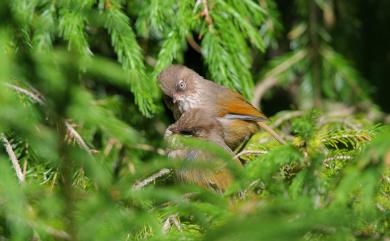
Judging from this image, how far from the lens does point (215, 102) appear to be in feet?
11.8

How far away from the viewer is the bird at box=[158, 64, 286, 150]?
137 inches

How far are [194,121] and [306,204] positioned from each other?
59.0 inches

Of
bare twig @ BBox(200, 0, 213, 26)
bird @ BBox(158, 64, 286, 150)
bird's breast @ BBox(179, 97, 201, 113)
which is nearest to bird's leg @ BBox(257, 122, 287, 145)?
bird @ BBox(158, 64, 286, 150)

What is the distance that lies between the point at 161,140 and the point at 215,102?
1.36m

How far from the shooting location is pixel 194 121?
9.87ft

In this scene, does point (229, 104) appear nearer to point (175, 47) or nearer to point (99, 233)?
point (175, 47)

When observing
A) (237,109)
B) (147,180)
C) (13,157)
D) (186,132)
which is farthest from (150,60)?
(13,157)

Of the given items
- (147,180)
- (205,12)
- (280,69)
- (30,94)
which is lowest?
(280,69)

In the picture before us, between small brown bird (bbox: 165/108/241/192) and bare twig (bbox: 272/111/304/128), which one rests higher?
small brown bird (bbox: 165/108/241/192)

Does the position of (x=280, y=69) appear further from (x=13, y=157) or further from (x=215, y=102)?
(x=13, y=157)

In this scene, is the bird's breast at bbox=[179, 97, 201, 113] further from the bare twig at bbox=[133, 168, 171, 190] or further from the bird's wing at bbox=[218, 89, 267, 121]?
the bare twig at bbox=[133, 168, 171, 190]

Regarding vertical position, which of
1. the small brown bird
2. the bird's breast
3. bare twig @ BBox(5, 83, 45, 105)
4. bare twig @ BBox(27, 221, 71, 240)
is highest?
bare twig @ BBox(27, 221, 71, 240)

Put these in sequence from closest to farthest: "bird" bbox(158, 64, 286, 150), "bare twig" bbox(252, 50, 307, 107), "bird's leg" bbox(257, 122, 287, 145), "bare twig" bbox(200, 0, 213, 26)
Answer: "bare twig" bbox(200, 0, 213, 26), "bird's leg" bbox(257, 122, 287, 145), "bird" bbox(158, 64, 286, 150), "bare twig" bbox(252, 50, 307, 107)

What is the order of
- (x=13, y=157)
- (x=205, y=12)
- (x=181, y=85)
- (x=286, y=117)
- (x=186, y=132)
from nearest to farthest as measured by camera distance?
(x=13, y=157), (x=186, y=132), (x=205, y=12), (x=286, y=117), (x=181, y=85)
